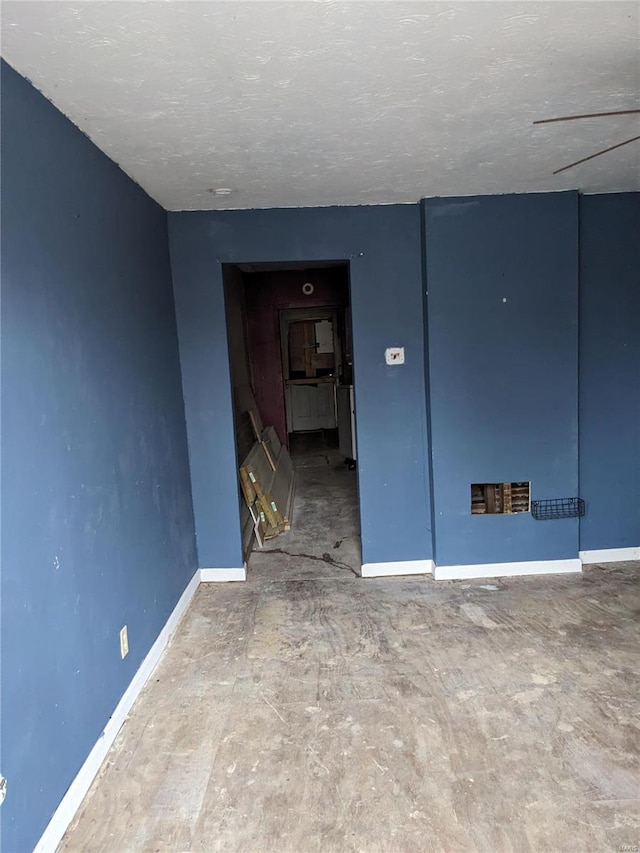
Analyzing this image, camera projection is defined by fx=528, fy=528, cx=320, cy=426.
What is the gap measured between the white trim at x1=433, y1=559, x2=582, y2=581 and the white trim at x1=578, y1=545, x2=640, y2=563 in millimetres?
163

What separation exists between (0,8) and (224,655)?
8.50 feet

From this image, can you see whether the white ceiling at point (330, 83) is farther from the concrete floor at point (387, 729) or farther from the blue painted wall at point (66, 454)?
the concrete floor at point (387, 729)

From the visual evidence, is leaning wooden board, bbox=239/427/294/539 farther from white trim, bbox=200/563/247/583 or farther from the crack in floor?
white trim, bbox=200/563/247/583

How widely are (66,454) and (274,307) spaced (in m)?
5.12

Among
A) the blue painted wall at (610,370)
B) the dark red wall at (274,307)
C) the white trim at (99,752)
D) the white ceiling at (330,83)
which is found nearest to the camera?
the white ceiling at (330,83)

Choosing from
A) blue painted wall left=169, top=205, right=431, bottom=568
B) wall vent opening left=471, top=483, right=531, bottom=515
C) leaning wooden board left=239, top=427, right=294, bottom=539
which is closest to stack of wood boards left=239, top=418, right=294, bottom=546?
leaning wooden board left=239, top=427, right=294, bottom=539

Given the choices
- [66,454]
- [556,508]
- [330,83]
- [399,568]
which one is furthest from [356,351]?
[66,454]

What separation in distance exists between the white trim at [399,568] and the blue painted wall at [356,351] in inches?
1.4

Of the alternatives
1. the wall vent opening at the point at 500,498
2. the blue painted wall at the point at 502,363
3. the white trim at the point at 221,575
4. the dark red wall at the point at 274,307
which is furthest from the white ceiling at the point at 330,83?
the dark red wall at the point at 274,307

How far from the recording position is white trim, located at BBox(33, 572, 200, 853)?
160 centimetres

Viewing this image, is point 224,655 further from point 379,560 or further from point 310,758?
point 379,560

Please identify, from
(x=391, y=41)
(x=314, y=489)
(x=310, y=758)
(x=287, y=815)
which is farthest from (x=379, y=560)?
(x=391, y=41)

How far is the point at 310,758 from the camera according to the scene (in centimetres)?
193

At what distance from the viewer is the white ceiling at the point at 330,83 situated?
1.46m
